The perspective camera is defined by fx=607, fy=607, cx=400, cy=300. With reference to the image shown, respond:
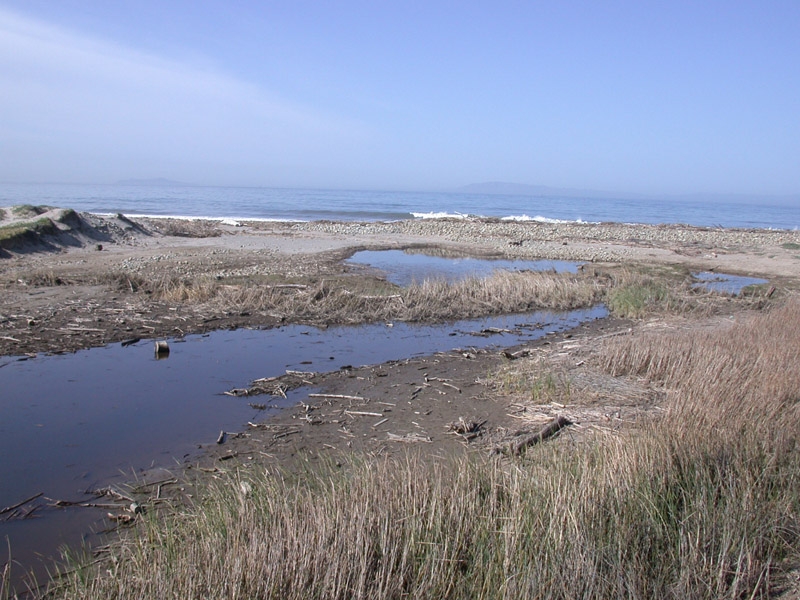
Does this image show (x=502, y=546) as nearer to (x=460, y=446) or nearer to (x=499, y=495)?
(x=499, y=495)

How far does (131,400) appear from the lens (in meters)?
9.20

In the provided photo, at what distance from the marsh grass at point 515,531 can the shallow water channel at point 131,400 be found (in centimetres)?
194

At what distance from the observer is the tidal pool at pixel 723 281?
68.4ft

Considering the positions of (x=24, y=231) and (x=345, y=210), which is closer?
(x=24, y=231)

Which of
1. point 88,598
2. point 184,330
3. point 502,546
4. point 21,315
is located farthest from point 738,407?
point 21,315

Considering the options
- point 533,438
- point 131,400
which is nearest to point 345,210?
point 131,400

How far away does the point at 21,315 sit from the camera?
42.4 feet

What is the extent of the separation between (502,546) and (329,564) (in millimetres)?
1202

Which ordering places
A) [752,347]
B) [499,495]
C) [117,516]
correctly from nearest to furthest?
[499,495], [117,516], [752,347]

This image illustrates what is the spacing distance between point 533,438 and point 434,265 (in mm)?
18211

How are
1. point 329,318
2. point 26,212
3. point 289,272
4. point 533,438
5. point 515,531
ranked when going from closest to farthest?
point 515,531 < point 533,438 < point 329,318 < point 289,272 < point 26,212

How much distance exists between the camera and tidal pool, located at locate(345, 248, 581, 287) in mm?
21891

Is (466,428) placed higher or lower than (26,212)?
lower

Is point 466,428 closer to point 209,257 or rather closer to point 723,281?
point 209,257
